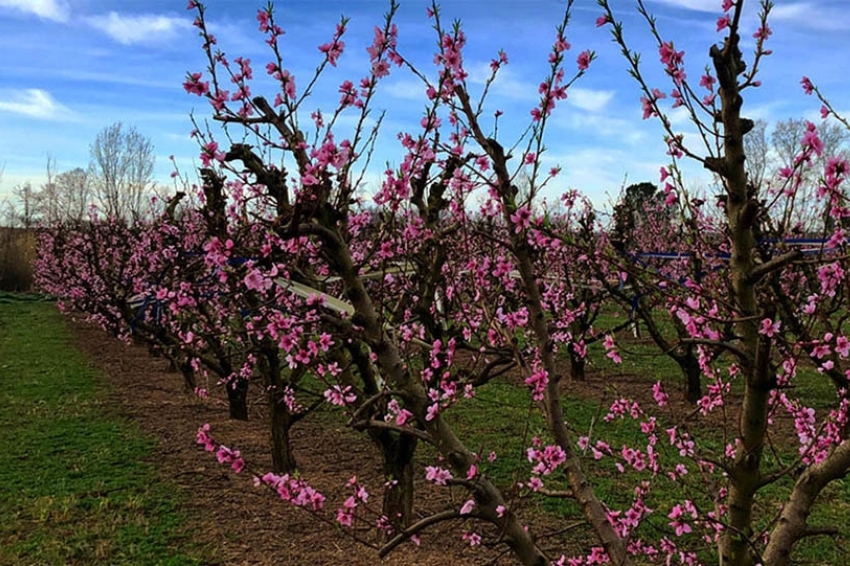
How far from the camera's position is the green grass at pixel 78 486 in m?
5.31

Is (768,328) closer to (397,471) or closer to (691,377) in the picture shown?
(397,471)

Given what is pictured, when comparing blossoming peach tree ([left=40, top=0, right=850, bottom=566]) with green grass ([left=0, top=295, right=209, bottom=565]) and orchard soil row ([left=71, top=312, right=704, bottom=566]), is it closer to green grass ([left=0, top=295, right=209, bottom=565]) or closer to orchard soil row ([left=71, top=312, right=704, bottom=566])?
orchard soil row ([left=71, top=312, right=704, bottom=566])

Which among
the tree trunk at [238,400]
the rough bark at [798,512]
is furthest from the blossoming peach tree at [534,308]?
the tree trunk at [238,400]

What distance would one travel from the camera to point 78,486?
680cm

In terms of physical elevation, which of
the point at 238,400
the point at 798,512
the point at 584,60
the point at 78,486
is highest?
the point at 584,60

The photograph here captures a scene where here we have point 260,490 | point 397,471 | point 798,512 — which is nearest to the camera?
point 798,512

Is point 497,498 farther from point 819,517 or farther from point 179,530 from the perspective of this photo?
point 819,517

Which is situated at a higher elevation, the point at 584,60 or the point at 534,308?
the point at 584,60

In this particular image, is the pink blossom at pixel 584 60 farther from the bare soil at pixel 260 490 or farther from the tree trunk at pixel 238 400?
the tree trunk at pixel 238 400

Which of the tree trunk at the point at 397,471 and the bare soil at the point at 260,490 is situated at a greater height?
the tree trunk at the point at 397,471

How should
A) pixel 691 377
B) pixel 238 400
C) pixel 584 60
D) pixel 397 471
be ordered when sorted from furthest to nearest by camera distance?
pixel 691 377 → pixel 238 400 → pixel 397 471 → pixel 584 60

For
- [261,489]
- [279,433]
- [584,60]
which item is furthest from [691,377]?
[584,60]

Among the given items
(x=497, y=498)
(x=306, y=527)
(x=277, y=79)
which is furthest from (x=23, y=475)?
(x=497, y=498)

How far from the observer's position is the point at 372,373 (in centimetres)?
491
